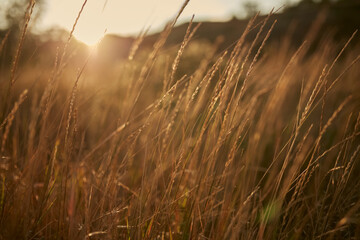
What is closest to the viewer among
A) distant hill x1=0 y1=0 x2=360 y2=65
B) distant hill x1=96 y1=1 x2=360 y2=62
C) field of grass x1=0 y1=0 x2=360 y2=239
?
field of grass x1=0 y1=0 x2=360 y2=239

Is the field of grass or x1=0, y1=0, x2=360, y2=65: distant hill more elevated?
x1=0, y1=0, x2=360, y2=65: distant hill

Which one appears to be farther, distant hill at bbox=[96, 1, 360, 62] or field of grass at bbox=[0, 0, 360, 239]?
distant hill at bbox=[96, 1, 360, 62]

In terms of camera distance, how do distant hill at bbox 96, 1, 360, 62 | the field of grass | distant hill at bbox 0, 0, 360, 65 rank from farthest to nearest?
1. distant hill at bbox 96, 1, 360, 62
2. distant hill at bbox 0, 0, 360, 65
3. the field of grass

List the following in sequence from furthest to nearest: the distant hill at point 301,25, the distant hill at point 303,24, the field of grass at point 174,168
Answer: the distant hill at point 303,24 < the distant hill at point 301,25 < the field of grass at point 174,168

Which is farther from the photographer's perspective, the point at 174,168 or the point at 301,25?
the point at 301,25

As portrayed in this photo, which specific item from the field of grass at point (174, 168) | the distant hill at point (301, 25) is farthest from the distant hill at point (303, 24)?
the field of grass at point (174, 168)

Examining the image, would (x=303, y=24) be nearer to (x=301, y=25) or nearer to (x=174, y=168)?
(x=301, y=25)

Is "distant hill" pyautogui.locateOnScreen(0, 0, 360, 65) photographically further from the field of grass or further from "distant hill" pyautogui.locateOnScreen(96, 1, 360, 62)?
the field of grass

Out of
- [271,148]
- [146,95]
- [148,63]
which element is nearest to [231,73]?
[148,63]

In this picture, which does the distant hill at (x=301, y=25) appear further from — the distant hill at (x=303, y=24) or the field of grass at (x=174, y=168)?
the field of grass at (x=174, y=168)

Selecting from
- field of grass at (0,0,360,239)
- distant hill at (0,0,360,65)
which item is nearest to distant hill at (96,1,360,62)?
distant hill at (0,0,360,65)

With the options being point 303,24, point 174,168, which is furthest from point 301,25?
point 174,168

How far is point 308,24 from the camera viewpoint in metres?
21.1

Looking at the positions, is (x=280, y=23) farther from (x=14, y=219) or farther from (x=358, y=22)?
(x=14, y=219)
